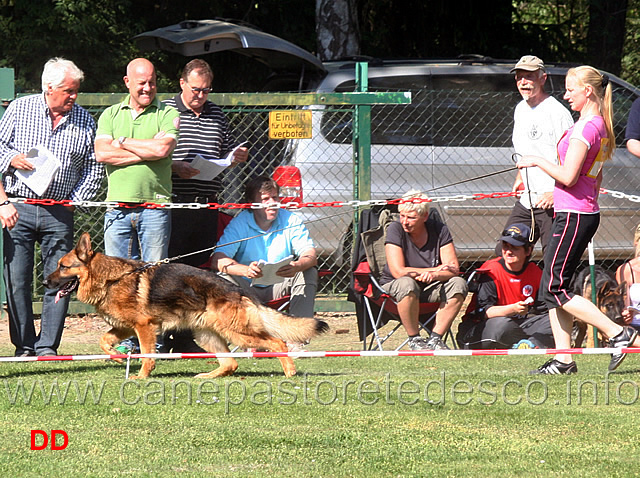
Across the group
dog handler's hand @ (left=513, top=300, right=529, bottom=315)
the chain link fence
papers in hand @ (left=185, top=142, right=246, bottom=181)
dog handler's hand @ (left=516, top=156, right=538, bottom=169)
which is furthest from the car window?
dog handler's hand @ (left=516, top=156, right=538, bottom=169)

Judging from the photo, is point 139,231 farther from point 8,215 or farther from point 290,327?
point 290,327

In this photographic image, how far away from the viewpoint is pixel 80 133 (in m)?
6.77

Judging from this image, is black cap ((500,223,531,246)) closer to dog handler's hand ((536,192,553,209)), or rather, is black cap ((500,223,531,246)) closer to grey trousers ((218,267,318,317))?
dog handler's hand ((536,192,553,209))

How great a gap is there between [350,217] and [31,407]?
14.4 feet

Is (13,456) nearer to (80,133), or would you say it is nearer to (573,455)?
(573,455)

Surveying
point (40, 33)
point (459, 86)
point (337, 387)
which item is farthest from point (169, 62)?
point (337, 387)

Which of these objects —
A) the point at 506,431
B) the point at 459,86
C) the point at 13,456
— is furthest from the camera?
the point at 459,86

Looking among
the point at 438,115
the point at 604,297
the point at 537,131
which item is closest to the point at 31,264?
the point at 537,131

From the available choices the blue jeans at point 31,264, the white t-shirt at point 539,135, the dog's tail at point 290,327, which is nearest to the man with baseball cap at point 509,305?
Result: the white t-shirt at point 539,135

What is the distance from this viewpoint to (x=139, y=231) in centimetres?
688

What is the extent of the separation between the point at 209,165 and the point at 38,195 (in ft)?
4.29

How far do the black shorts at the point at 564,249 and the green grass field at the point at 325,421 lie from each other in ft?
1.79

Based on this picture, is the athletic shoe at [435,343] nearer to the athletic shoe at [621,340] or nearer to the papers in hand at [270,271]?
the papers in hand at [270,271]

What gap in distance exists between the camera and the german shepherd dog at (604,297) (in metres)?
7.36
